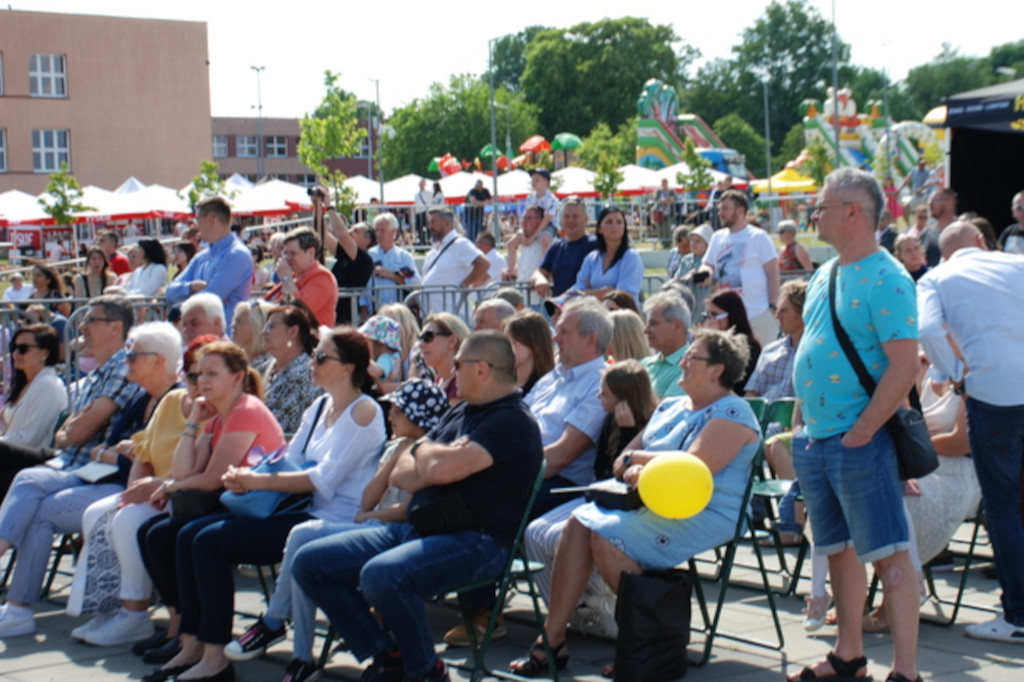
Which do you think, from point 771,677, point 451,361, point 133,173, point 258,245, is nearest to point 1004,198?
point 451,361

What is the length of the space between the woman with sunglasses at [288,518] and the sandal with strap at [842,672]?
1.94 metres

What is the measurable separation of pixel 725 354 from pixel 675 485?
68cm

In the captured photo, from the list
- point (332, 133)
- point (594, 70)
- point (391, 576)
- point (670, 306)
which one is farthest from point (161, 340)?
point (594, 70)

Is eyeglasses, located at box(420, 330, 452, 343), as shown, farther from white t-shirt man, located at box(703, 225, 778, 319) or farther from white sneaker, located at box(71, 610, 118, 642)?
white t-shirt man, located at box(703, 225, 778, 319)

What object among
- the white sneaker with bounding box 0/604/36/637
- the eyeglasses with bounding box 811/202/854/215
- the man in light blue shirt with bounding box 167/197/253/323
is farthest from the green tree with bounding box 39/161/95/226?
the eyeglasses with bounding box 811/202/854/215

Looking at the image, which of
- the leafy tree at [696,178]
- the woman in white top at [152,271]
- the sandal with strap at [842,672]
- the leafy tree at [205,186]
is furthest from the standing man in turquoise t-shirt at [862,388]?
the leafy tree at [205,186]

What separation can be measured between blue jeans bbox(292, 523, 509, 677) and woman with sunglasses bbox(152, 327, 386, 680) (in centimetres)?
25

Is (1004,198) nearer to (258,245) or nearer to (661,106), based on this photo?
(258,245)

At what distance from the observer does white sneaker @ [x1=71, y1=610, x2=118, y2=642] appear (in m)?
5.78

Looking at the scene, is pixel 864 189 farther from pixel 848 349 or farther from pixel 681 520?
pixel 681 520

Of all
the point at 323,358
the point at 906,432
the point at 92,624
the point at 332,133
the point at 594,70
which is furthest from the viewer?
the point at 594,70

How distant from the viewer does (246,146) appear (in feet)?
323

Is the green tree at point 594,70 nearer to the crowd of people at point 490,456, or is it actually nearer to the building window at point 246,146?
the building window at point 246,146

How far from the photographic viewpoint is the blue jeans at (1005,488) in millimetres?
5023
